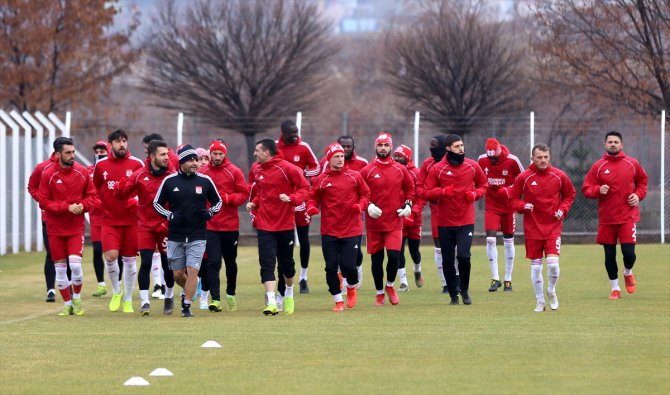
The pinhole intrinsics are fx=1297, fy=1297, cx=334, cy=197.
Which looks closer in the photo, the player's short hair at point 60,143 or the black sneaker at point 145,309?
the black sneaker at point 145,309

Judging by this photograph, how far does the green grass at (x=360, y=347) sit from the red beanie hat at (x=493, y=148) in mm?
2017

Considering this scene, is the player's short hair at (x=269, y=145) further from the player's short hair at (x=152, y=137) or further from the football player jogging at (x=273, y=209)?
the player's short hair at (x=152, y=137)

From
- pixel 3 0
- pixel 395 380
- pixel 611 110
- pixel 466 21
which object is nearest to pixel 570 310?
pixel 395 380

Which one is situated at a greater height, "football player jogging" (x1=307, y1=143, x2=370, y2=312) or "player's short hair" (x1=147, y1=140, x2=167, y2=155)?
"player's short hair" (x1=147, y1=140, x2=167, y2=155)

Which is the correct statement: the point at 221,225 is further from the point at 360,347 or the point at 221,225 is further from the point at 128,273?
the point at 360,347

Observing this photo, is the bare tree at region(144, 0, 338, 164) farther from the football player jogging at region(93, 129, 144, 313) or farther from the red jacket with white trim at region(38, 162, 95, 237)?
the red jacket with white trim at region(38, 162, 95, 237)

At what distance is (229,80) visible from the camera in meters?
42.4

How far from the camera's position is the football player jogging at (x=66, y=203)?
1609 cm

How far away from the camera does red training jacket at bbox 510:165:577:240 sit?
15606 mm

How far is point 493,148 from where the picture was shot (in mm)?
18141

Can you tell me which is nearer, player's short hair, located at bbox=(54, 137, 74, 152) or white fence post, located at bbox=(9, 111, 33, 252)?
player's short hair, located at bbox=(54, 137, 74, 152)

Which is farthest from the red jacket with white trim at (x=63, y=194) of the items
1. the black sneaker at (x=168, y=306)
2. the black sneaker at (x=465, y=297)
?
the black sneaker at (x=465, y=297)

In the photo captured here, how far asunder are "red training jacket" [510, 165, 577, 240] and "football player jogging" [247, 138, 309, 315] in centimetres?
Result: 265

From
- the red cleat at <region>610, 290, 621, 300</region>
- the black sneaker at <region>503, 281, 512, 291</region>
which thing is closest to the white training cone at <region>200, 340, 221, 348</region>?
the red cleat at <region>610, 290, 621, 300</region>
